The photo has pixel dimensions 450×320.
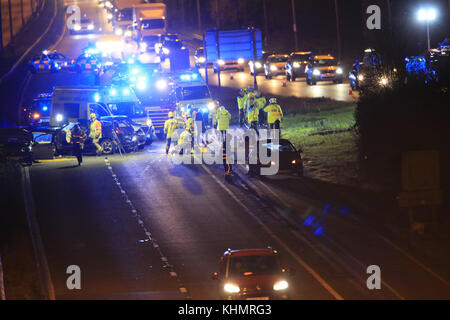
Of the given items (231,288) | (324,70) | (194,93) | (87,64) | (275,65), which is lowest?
(231,288)

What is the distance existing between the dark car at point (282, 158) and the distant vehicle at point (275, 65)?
98.9ft

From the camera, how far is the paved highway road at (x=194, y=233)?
16297mm

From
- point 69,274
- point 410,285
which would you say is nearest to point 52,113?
point 69,274

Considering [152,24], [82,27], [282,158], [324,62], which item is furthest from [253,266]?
[82,27]

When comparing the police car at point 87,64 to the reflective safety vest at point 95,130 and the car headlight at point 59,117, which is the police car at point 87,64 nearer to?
the car headlight at point 59,117

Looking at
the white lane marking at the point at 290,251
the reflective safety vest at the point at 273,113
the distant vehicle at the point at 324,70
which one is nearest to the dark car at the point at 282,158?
the white lane marking at the point at 290,251

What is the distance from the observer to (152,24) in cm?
7006

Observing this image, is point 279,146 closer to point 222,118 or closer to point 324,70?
point 222,118

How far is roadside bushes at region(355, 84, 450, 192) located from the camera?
926 inches

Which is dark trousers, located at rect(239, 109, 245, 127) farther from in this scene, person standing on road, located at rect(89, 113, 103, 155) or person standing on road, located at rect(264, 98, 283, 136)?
person standing on road, located at rect(89, 113, 103, 155)

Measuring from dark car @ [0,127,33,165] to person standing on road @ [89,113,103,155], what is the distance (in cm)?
226

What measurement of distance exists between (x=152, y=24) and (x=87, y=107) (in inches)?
1435

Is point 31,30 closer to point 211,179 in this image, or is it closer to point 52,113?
point 52,113

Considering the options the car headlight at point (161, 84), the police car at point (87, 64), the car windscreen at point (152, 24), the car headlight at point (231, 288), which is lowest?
the car headlight at point (231, 288)
